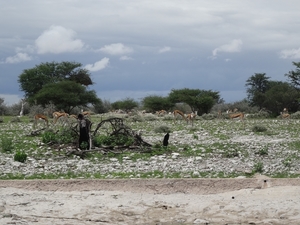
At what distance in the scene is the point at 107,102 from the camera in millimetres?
63562

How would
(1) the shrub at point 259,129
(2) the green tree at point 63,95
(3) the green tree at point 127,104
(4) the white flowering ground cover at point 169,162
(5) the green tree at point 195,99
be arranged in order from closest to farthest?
(4) the white flowering ground cover at point 169,162, (1) the shrub at point 259,129, (2) the green tree at point 63,95, (5) the green tree at point 195,99, (3) the green tree at point 127,104

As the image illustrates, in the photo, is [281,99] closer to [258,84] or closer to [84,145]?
[258,84]

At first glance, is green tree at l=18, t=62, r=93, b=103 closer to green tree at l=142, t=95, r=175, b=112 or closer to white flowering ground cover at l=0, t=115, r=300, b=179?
green tree at l=142, t=95, r=175, b=112

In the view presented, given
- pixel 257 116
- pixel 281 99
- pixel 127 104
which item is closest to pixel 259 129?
pixel 257 116

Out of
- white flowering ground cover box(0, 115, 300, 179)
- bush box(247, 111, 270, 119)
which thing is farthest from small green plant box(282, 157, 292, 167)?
bush box(247, 111, 270, 119)

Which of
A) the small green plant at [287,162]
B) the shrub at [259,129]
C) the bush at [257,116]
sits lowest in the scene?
the small green plant at [287,162]

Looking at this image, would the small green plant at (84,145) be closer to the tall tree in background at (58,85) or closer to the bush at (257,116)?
the bush at (257,116)

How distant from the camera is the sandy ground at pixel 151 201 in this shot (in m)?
7.57

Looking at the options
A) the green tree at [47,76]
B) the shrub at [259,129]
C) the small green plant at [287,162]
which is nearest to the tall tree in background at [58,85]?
the green tree at [47,76]

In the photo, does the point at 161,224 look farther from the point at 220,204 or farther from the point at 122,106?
the point at 122,106

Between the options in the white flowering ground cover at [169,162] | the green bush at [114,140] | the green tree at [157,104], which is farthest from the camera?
the green tree at [157,104]

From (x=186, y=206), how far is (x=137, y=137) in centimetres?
749

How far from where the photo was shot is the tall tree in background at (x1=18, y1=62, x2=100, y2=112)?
48.8 metres

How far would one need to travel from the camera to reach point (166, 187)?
29.6ft
